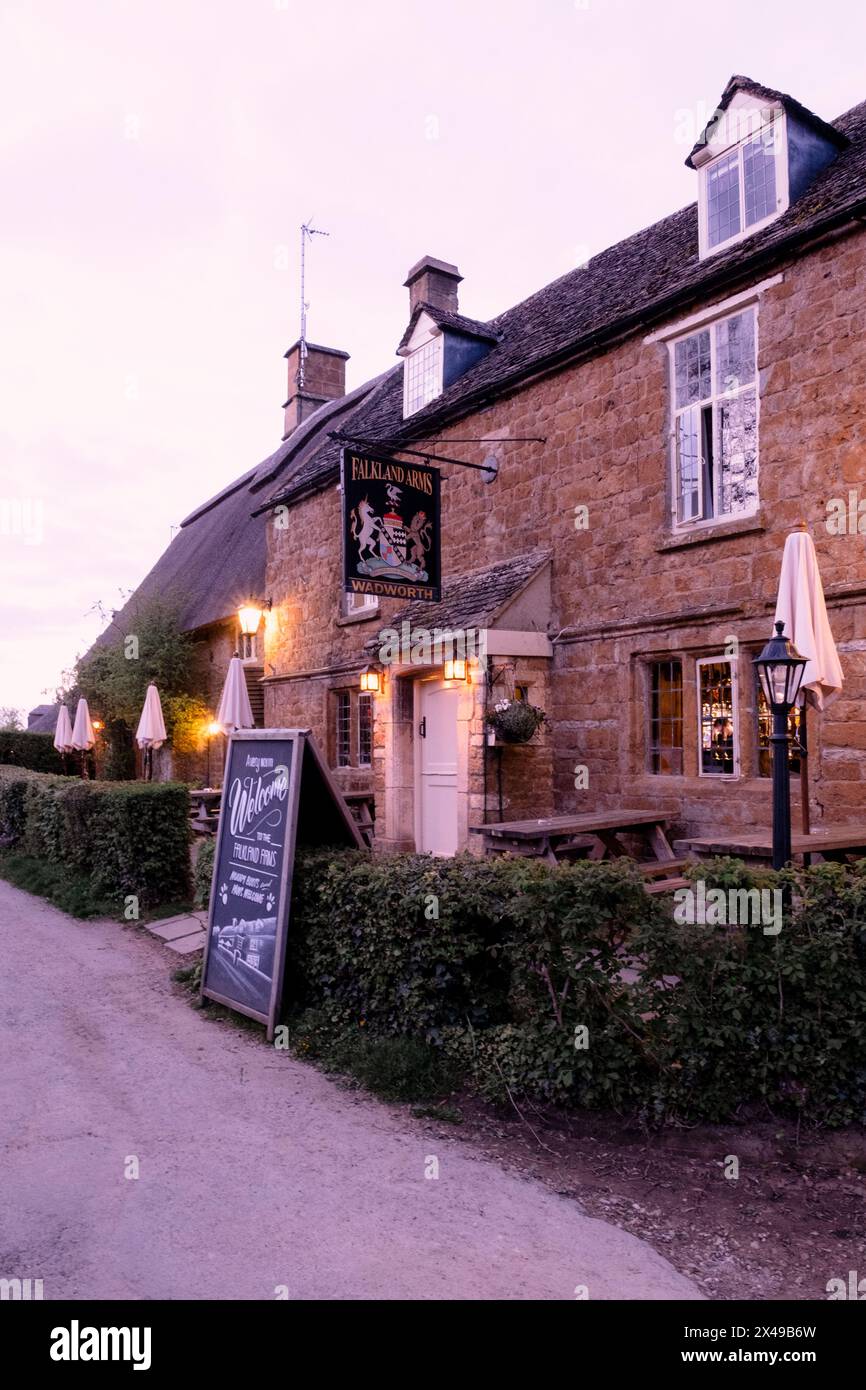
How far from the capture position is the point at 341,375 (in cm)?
2469

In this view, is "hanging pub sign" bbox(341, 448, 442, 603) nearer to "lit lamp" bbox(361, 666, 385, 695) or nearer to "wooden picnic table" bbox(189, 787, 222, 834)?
"lit lamp" bbox(361, 666, 385, 695)

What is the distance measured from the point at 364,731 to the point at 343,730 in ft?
2.21

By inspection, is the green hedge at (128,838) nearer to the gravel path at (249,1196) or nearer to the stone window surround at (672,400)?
the gravel path at (249,1196)

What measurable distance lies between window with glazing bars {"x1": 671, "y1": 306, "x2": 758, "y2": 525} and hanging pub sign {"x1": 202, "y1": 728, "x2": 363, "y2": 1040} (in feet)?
16.6

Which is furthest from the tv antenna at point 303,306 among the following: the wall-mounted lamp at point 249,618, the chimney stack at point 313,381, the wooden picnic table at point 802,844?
the wooden picnic table at point 802,844

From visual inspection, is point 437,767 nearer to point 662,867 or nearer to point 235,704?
point 662,867

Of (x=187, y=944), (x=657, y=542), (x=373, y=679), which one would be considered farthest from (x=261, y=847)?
(x=373, y=679)

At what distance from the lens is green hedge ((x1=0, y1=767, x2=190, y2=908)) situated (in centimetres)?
970

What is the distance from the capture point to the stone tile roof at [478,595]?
10.2 m

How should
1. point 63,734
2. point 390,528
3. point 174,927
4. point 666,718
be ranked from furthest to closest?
1. point 63,734
2. point 390,528
3. point 666,718
4. point 174,927

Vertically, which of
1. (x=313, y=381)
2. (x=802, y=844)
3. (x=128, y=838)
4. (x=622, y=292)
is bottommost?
(x=128, y=838)

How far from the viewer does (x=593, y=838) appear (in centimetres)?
891

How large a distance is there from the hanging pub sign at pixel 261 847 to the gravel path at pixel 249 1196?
479 mm
